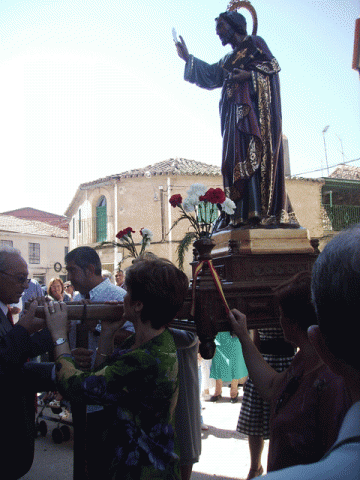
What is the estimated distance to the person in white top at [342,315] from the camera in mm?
543

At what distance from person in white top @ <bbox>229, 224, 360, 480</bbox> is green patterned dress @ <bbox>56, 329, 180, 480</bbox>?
907 millimetres

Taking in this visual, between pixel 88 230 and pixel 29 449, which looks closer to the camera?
pixel 29 449

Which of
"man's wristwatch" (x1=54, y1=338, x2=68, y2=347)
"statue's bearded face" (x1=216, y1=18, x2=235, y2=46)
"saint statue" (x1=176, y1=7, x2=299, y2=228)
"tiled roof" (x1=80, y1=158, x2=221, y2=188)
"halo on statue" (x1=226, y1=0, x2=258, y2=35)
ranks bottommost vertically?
"man's wristwatch" (x1=54, y1=338, x2=68, y2=347)

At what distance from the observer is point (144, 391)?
1.44 meters

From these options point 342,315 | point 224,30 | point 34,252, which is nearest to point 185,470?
point 342,315

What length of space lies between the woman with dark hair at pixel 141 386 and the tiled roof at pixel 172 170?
52.2ft

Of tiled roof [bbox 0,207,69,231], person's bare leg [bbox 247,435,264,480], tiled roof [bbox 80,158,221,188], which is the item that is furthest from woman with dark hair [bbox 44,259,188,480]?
tiled roof [bbox 0,207,69,231]

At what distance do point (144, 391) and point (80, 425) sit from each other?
2.11 feet

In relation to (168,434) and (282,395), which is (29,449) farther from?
(282,395)

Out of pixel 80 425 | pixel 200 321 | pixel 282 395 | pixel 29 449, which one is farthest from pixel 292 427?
pixel 29 449

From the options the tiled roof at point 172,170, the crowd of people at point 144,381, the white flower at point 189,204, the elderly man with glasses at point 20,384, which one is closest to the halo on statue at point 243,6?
the white flower at point 189,204

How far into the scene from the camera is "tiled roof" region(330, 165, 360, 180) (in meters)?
21.0

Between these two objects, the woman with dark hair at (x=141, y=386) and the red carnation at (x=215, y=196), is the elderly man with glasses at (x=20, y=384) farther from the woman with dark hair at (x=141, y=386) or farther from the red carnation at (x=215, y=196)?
the red carnation at (x=215, y=196)

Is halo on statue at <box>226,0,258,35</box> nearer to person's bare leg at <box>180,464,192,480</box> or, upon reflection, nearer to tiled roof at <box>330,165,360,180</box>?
person's bare leg at <box>180,464,192,480</box>
